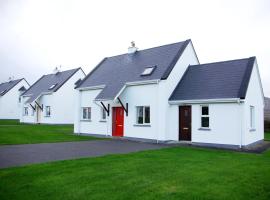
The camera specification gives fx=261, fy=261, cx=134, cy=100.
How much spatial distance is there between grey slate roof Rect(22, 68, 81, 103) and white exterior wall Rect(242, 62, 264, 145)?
27.5m

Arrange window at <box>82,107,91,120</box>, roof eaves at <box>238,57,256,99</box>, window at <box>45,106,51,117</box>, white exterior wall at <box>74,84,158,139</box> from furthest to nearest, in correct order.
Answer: window at <box>45,106,51,117</box>
window at <box>82,107,91,120</box>
white exterior wall at <box>74,84,158,139</box>
roof eaves at <box>238,57,256,99</box>

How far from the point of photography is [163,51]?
2220 centimetres

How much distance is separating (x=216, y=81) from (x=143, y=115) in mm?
5851

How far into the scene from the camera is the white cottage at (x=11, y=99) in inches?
2176

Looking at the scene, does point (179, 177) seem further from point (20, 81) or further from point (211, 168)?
point (20, 81)

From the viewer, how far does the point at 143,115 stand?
19.8 metres

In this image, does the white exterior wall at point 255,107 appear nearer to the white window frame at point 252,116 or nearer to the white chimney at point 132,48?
the white window frame at point 252,116

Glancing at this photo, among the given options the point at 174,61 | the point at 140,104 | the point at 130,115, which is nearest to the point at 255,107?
the point at 174,61

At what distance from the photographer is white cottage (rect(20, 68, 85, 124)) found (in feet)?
126

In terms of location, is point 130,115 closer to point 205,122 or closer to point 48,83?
point 205,122

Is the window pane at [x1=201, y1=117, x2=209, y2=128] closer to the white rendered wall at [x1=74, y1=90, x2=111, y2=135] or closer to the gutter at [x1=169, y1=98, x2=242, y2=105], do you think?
the gutter at [x1=169, y1=98, x2=242, y2=105]

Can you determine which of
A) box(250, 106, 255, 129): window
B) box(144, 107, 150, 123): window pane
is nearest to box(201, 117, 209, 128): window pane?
box(250, 106, 255, 129): window

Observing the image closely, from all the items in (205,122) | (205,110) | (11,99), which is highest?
(11,99)

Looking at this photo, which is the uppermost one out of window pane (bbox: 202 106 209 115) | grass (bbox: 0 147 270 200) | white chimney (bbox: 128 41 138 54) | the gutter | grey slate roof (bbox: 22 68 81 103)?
white chimney (bbox: 128 41 138 54)
